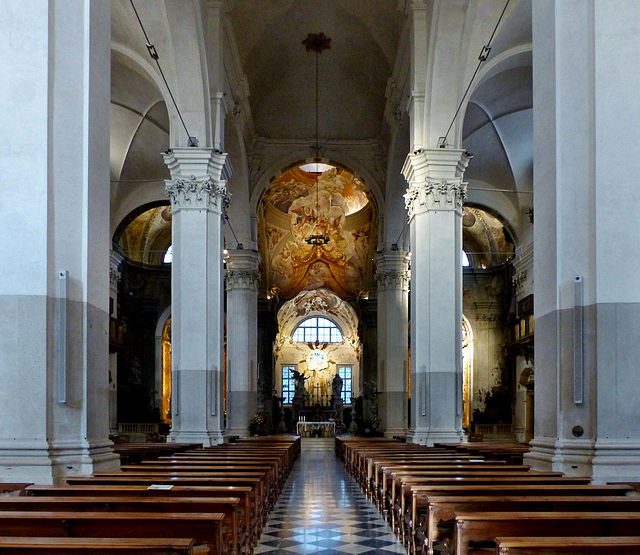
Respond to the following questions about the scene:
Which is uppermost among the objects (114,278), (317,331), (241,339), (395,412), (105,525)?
(114,278)

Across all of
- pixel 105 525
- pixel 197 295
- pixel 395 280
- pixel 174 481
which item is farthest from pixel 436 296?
pixel 105 525

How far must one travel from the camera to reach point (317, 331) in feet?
156

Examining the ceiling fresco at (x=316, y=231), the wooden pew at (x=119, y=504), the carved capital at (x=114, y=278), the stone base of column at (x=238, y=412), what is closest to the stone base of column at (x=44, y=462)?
the wooden pew at (x=119, y=504)

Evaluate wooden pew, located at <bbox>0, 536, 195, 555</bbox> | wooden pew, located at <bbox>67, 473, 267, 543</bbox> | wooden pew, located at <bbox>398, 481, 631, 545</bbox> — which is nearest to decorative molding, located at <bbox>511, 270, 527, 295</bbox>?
wooden pew, located at <bbox>67, 473, 267, 543</bbox>

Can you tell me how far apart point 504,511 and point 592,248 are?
2.87 meters

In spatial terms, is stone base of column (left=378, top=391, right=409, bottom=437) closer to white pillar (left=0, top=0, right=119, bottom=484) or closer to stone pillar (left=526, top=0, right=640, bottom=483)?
stone pillar (left=526, top=0, right=640, bottom=483)

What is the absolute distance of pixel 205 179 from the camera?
580 inches

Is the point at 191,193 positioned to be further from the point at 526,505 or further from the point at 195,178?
the point at 526,505

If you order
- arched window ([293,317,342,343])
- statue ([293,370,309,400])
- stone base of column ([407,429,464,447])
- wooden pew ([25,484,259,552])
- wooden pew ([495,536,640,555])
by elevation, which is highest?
arched window ([293,317,342,343])

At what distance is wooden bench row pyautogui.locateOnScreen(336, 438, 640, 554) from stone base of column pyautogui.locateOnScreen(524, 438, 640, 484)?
0.82 ft

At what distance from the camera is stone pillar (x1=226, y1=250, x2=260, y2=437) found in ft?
75.2

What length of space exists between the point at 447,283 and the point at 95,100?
888 centimetres

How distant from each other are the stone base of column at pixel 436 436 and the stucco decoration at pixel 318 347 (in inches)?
1175

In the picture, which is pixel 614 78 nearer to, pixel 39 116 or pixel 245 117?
pixel 39 116
